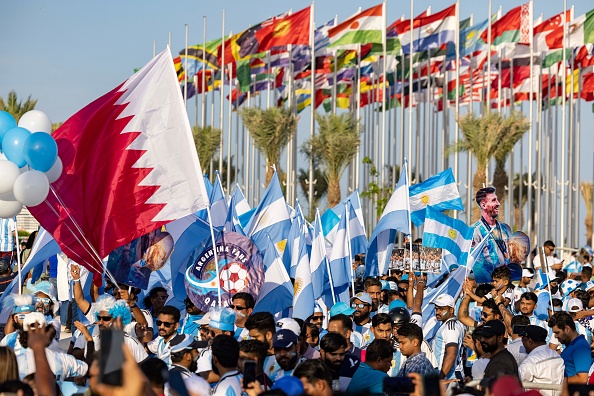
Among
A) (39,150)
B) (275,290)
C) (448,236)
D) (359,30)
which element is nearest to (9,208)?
(39,150)

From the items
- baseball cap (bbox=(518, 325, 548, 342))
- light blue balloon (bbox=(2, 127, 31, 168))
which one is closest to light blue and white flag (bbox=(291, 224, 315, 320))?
light blue balloon (bbox=(2, 127, 31, 168))

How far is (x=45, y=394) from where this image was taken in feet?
20.6

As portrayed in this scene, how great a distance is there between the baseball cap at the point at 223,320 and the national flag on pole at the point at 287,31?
97.4 feet

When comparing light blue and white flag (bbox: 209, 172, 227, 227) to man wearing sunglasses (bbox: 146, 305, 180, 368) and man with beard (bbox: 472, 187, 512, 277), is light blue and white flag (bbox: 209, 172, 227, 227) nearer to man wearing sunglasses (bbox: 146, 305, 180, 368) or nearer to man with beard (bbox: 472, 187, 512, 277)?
man with beard (bbox: 472, 187, 512, 277)

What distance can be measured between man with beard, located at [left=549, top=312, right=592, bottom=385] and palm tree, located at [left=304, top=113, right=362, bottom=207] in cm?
2709

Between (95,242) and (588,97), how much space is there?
3879 centimetres

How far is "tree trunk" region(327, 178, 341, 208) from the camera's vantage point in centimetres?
3629

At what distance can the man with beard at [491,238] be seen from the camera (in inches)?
633

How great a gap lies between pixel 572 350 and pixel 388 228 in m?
7.62

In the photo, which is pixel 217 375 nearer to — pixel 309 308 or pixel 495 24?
pixel 309 308

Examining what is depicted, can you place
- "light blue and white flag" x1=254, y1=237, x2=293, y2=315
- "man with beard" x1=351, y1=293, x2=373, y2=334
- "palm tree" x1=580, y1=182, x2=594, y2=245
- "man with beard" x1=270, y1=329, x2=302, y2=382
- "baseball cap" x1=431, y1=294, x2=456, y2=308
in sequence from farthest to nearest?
1. "palm tree" x1=580, y1=182, x2=594, y2=245
2. "light blue and white flag" x1=254, y1=237, x2=293, y2=315
3. "man with beard" x1=351, y1=293, x2=373, y2=334
4. "baseball cap" x1=431, y1=294, x2=456, y2=308
5. "man with beard" x1=270, y1=329, x2=302, y2=382

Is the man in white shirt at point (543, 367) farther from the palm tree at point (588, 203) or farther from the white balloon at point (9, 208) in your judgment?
the palm tree at point (588, 203)

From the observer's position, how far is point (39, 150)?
10.6 metres

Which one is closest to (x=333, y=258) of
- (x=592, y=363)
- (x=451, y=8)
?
(x=592, y=363)
